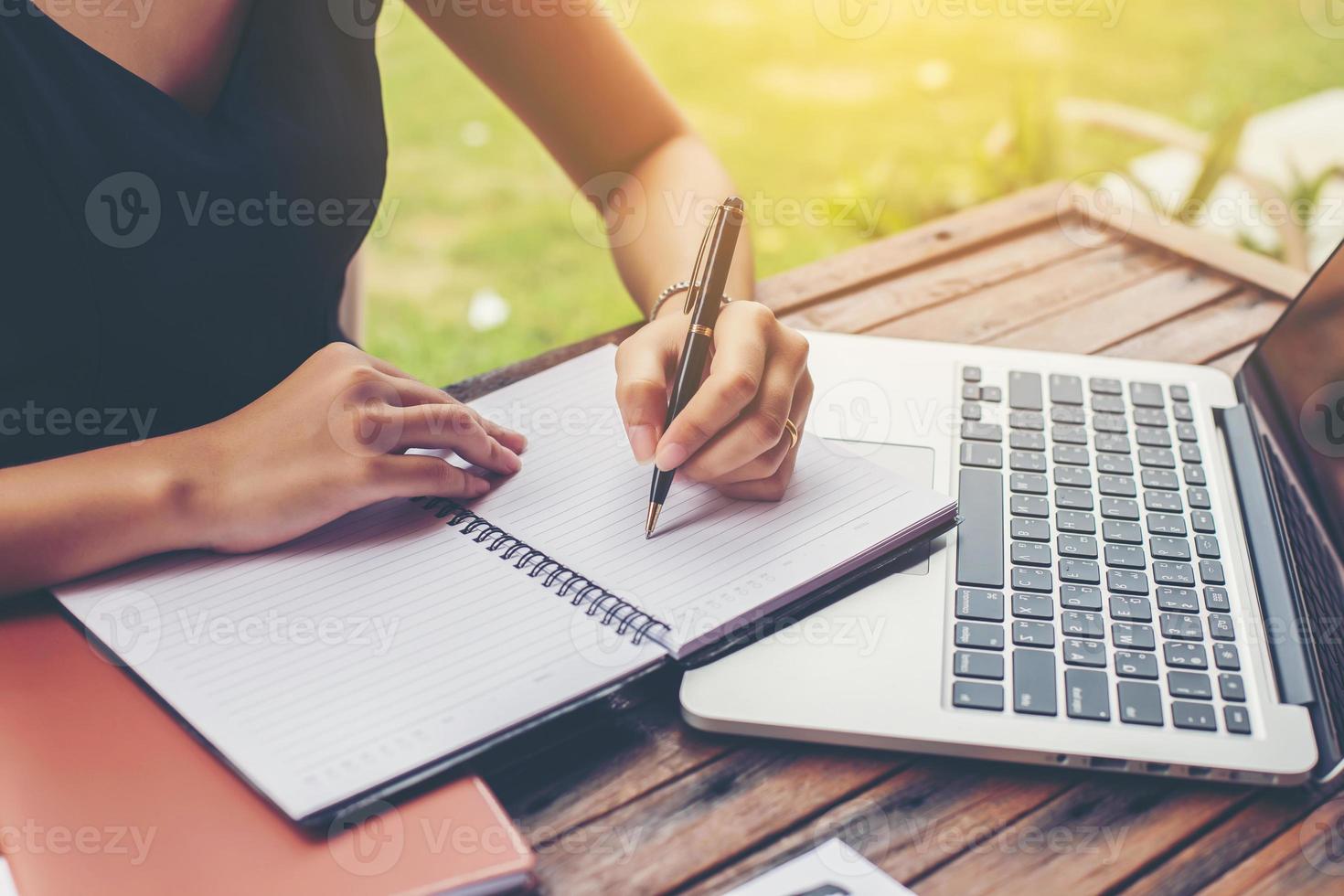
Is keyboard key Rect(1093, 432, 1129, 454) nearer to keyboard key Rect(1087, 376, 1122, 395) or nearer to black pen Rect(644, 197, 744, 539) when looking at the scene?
keyboard key Rect(1087, 376, 1122, 395)

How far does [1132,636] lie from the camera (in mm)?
591

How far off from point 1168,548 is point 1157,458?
0.10m

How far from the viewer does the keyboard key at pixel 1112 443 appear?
2.45ft

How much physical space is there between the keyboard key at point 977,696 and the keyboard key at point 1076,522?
157mm

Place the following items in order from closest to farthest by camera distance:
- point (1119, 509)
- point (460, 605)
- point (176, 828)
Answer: point (176, 828), point (460, 605), point (1119, 509)

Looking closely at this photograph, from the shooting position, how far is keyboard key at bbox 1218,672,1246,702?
558mm

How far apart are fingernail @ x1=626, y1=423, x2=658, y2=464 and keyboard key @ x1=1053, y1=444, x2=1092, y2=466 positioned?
28 centimetres

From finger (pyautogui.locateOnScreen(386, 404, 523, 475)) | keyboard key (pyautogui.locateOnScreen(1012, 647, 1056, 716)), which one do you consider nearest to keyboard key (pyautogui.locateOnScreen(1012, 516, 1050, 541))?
keyboard key (pyautogui.locateOnScreen(1012, 647, 1056, 716))

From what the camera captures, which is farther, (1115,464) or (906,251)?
(906,251)

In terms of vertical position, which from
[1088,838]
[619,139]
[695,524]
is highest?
[619,139]

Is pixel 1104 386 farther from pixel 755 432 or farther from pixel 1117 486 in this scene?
pixel 755 432

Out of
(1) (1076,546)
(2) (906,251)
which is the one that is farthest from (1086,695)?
(2) (906,251)

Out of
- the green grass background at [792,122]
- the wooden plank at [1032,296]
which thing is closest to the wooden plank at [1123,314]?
the wooden plank at [1032,296]

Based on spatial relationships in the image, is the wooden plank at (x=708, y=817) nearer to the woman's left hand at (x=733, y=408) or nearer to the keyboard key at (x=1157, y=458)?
the woman's left hand at (x=733, y=408)
